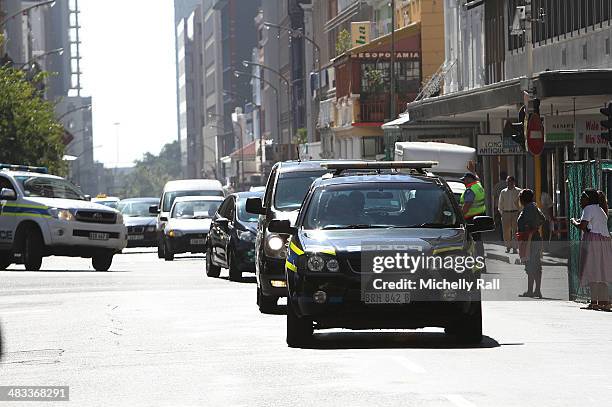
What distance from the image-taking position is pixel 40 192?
117 feet

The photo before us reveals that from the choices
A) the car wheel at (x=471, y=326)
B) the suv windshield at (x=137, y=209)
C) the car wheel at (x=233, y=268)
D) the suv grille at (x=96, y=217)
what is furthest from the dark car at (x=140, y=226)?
the car wheel at (x=471, y=326)

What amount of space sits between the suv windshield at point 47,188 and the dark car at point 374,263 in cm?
1854

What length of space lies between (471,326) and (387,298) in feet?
3.12

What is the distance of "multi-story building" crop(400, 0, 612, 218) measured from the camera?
39.0 metres

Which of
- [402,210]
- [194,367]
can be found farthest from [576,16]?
[194,367]

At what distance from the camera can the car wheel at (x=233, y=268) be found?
96.5 feet

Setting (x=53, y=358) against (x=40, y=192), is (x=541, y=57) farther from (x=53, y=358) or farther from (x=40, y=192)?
(x=53, y=358)

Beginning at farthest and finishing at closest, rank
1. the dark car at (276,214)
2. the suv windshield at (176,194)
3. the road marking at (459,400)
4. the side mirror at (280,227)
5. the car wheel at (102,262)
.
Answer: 1. the suv windshield at (176,194)
2. the car wheel at (102,262)
3. the dark car at (276,214)
4. the side mirror at (280,227)
5. the road marking at (459,400)

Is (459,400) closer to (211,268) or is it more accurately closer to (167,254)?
(211,268)

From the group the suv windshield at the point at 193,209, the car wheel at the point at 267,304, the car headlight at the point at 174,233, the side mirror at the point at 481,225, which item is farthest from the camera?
the suv windshield at the point at 193,209

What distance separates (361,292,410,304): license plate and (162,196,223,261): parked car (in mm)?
24489

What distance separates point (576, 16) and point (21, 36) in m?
122

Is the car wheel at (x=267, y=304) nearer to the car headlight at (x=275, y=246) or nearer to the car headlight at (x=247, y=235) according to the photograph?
the car headlight at (x=275, y=246)

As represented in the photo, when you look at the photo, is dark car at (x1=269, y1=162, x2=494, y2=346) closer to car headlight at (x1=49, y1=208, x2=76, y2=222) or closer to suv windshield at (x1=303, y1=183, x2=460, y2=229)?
suv windshield at (x1=303, y1=183, x2=460, y2=229)
